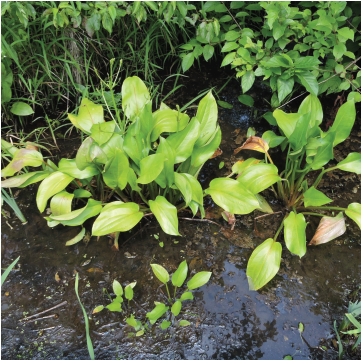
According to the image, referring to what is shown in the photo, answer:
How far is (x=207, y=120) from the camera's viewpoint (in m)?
1.42

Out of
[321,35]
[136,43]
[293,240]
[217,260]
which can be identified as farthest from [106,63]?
[293,240]

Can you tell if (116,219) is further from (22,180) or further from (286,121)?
(286,121)

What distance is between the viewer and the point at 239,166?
1547 millimetres

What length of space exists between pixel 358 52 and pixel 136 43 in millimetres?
1449

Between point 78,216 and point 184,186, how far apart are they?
1.54 feet

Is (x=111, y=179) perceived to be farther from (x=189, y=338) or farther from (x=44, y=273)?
(x=189, y=338)

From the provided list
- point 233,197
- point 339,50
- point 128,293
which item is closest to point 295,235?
point 233,197

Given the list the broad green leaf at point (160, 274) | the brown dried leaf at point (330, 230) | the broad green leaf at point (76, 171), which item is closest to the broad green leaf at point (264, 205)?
the brown dried leaf at point (330, 230)

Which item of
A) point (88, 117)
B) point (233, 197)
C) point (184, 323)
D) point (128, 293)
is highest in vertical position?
point (88, 117)

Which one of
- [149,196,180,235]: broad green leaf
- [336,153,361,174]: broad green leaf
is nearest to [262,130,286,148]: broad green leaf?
[336,153,361,174]: broad green leaf

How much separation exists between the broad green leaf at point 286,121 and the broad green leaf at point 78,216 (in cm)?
91

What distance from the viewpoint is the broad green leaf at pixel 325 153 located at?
4.32ft

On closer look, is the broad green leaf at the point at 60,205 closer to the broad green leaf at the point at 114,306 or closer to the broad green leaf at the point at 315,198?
the broad green leaf at the point at 114,306

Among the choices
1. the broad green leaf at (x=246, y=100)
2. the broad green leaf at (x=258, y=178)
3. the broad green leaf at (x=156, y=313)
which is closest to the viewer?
the broad green leaf at (x=156, y=313)
